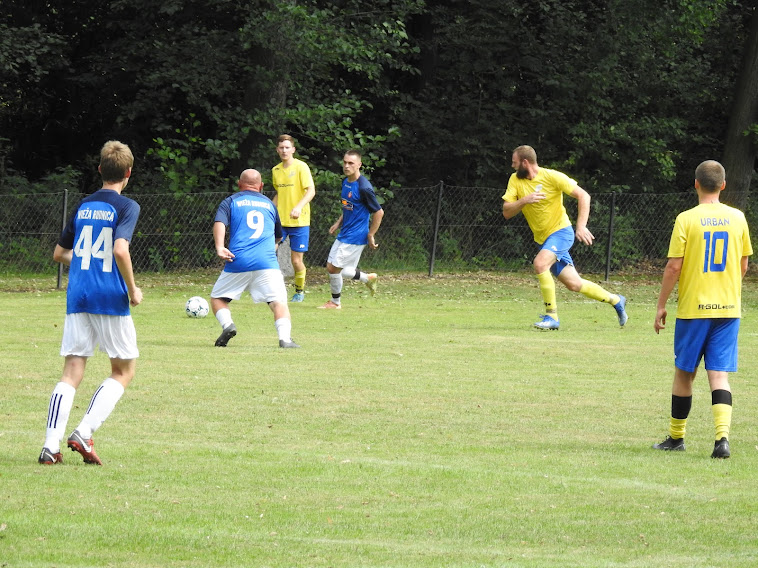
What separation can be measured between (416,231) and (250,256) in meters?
12.5

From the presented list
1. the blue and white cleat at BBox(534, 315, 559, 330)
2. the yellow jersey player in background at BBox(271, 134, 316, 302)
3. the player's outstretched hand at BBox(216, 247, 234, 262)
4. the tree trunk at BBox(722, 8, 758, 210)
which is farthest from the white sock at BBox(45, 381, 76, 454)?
the tree trunk at BBox(722, 8, 758, 210)

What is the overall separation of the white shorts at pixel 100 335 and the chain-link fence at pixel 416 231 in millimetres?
15079

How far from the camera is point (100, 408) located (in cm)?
672

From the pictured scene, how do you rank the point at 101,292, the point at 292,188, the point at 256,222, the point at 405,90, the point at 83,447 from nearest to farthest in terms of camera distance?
the point at 83,447
the point at 101,292
the point at 256,222
the point at 292,188
the point at 405,90

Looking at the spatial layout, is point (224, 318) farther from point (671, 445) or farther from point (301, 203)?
point (671, 445)

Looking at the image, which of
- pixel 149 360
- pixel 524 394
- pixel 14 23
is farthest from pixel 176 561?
pixel 14 23

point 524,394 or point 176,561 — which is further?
point 524,394

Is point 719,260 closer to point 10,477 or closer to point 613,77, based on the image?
point 10,477

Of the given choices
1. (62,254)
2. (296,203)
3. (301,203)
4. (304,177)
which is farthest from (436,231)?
(62,254)

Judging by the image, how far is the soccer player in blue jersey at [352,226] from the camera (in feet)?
55.9

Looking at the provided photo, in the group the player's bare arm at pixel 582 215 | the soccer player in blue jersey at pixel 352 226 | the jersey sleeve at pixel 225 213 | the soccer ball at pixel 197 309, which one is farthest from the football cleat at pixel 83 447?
the soccer player in blue jersey at pixel 352 226

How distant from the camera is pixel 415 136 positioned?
95.2ft

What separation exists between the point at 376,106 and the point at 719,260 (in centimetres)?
2274

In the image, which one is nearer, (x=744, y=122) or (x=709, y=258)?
(x=709, y=258)
